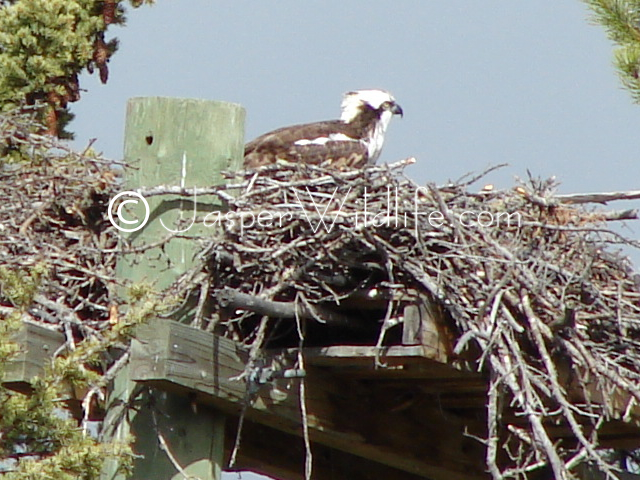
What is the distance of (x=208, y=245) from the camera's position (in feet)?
17.3

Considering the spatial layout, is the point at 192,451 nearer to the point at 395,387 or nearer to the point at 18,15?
the point at 395,387

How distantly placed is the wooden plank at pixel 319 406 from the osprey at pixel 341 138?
1.25 metres

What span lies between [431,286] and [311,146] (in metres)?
2.40

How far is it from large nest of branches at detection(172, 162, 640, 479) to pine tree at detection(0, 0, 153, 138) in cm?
278

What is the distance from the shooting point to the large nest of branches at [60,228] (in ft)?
18.2

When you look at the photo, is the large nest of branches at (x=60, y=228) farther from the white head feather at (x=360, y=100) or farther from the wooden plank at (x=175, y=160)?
the white head feather at (x=360, y=100)

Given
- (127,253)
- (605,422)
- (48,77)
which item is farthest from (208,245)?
(48,77)

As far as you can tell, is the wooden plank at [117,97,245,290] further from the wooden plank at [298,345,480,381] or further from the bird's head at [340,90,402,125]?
the bird's head at [340,90,402,125]

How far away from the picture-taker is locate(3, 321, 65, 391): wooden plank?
5109mm

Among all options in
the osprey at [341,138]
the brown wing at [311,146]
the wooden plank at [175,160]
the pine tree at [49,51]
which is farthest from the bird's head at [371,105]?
the wooden plank at [175,160]

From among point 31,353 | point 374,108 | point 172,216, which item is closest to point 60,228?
point 172,216

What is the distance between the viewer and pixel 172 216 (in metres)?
5.38

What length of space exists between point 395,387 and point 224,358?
1.10 meters

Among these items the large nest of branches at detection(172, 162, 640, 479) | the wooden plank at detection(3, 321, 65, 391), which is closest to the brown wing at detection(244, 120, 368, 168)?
the large nest of branches at detection(172, 162, 640, 479)
